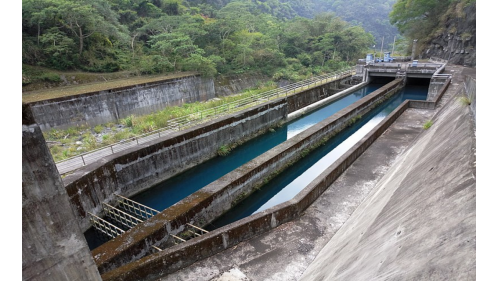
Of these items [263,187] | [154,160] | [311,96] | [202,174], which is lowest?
[263,187]

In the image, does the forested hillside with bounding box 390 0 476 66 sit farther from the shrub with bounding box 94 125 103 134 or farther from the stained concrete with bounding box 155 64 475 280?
the shrub with bounding box 94 125 103 134

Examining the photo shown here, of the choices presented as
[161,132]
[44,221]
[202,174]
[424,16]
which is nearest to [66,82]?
[161,132]

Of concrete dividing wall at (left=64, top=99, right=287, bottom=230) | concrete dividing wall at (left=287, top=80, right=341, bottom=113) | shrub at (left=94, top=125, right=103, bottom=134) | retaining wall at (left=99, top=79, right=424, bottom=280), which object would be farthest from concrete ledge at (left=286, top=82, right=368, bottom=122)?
shrub at (left=94, top=125, right=103, bottom=134)

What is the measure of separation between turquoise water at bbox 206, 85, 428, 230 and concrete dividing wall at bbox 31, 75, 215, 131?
40.8 ft

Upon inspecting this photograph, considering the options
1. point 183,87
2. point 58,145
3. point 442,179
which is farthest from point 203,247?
point 183,87

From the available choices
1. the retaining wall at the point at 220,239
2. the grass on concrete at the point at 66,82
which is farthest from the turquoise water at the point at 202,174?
the grass on concrete at the point at 66,82

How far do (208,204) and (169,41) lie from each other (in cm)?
2011

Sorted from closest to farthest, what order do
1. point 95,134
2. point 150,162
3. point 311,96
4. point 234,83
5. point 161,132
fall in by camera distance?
point 150,162, point 161,132, point 95,134, point 311,96, point 234,83

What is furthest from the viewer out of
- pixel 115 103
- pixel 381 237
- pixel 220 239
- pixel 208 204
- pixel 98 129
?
pixel 115 103

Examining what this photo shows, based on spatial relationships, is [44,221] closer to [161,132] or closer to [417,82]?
[161,132]

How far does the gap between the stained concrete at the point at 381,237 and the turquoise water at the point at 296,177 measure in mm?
2509

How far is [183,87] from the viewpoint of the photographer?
72.5 ft

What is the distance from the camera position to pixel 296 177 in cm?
1137

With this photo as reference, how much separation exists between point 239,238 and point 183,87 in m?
18.3
